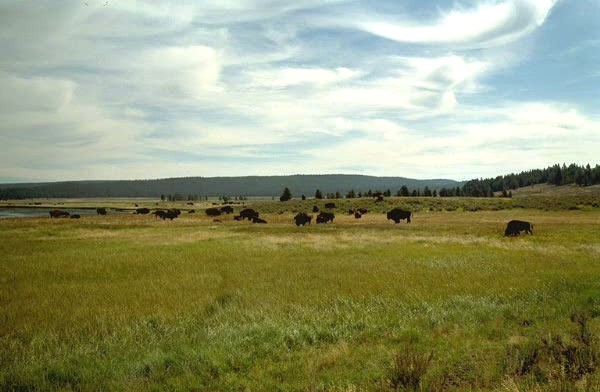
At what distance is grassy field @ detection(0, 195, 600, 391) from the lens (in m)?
7.00

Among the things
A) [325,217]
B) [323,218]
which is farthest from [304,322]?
[325,217]

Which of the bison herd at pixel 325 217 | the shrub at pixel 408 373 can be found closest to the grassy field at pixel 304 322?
the shrub at pixel 408 373

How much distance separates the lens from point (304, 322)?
1024cm

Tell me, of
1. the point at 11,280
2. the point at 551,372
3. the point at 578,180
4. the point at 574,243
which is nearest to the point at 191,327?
the point at 551,372

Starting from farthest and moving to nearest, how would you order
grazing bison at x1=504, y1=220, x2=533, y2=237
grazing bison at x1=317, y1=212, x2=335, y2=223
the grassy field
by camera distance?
1. grazing bison at x1=317, y1=212, x2=335, y2=223
2. grazing bison at x1=504, y1=220, x2=533, y2=237
3. the grassy field

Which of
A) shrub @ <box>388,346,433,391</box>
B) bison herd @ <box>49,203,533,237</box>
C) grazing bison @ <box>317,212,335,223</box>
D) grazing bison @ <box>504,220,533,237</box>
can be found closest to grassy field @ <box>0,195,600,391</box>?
shrub @ <box>388,346,433,391</box>

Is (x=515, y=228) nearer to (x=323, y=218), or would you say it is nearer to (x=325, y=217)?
(x=323, y=218)

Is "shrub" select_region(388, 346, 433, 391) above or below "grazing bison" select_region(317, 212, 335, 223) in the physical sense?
above

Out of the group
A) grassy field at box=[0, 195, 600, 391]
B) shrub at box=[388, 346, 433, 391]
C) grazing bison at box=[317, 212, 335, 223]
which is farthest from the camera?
grazing bison at box=[317, 212, 335, 223]

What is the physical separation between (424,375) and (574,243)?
915 inches

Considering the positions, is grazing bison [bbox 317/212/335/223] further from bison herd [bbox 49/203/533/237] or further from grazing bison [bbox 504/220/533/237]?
grazing bison [bbox 504/220/533/237]

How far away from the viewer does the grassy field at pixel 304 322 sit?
7.00 metres

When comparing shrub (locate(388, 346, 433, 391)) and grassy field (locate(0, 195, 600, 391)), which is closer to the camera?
shrub (locate(388, 346, 433, 391))

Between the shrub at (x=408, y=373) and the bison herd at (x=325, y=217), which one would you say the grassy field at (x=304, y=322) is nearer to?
the shrub at (x=408, y=373)
